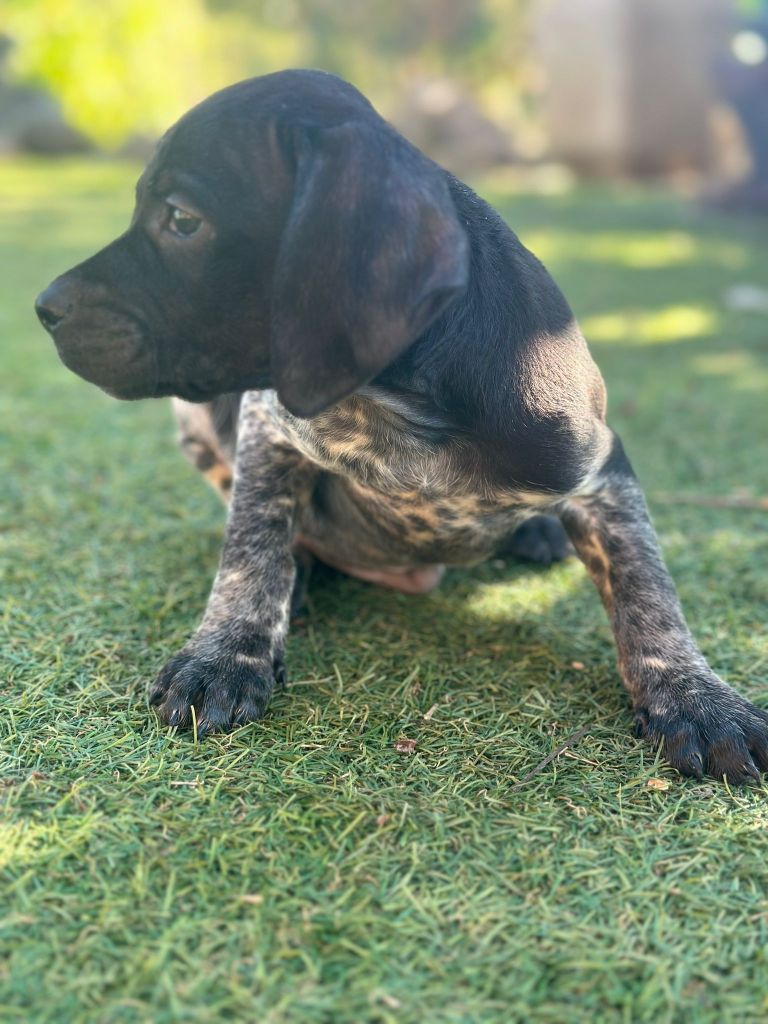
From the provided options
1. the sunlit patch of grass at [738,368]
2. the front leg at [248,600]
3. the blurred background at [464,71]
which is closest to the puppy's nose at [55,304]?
the front leg at [248,600]

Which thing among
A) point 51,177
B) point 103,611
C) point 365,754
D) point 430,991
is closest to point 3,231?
point 51,177

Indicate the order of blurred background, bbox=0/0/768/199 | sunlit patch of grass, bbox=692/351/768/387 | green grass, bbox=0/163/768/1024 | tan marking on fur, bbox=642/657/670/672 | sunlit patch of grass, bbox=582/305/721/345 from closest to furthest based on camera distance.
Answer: green grass, bbox=0/163/768/1024
tan marking on fur, bbox=642/657/670/672
sunlit patch of grass, bbox=692/351/768/387
sunlit patch of grass, bbox=582/305/721/345
blurred background, bbox=0/0/768/199

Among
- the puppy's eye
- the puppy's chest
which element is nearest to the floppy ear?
the puppy's eye

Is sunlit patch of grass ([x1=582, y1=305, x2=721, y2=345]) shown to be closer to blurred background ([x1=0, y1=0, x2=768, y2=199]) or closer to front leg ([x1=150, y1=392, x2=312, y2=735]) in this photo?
front leg ([x1=150, y1=392, x2=312, y2=735])

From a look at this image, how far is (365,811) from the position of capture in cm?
246

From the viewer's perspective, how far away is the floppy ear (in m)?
2.36

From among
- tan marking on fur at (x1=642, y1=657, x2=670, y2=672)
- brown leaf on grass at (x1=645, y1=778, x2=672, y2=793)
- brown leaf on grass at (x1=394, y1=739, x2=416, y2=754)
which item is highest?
brown leaf on grass at (x1=394, y1=739, x2=416, y2=754)

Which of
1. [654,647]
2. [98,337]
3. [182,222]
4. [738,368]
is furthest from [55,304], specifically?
[738,368]

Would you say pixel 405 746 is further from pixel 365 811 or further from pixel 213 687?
pixel 213 687

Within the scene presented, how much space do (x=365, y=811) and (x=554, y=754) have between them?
0.56m

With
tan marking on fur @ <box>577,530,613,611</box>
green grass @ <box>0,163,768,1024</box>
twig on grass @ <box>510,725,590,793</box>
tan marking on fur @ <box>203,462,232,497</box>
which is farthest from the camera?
tan marking on fur @ <box>203,462,232,497</box>

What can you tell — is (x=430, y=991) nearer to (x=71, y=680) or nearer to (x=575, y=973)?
(x=575, y=973)

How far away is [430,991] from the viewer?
6.45 feet

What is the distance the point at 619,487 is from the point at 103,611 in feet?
5.40
